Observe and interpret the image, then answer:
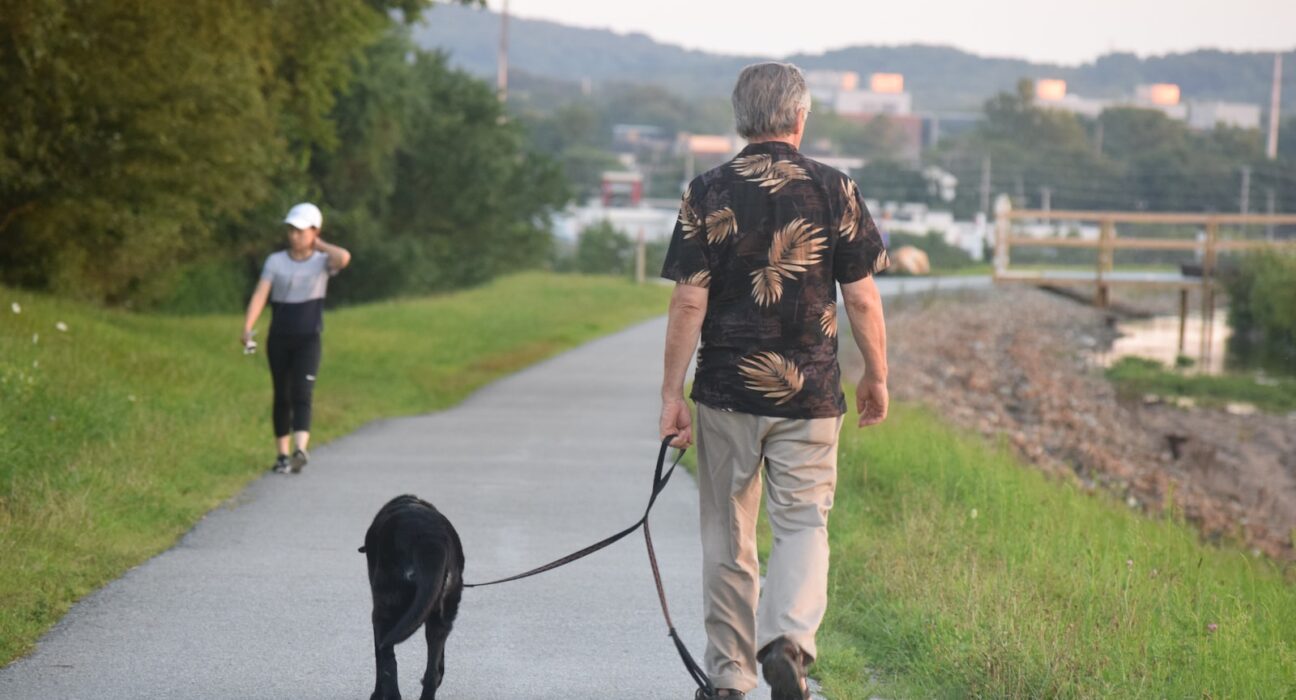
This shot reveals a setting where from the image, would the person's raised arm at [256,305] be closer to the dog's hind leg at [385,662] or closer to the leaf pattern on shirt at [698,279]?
the dog's hind leg at [385,662]

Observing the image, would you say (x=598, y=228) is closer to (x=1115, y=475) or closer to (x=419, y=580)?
(x=1115, y=475)

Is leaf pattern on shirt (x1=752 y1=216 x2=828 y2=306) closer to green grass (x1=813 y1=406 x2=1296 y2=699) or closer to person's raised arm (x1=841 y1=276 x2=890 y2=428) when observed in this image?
person's raised arm (x1=841 y1=276 x2=890 y2=428)

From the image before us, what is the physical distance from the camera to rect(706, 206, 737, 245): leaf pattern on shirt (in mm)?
5285

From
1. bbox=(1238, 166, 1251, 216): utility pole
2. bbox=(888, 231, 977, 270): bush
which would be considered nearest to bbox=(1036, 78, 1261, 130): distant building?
bbox=(1238, 166, 1251, 216): utility pole

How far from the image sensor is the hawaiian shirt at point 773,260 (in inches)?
208

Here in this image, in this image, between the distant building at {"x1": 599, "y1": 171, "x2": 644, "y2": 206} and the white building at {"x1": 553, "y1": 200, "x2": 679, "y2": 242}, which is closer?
the white building at {"x1": 553, "y1": 200, "x2": 679, "y2": 242}

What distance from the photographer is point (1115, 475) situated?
18.5m

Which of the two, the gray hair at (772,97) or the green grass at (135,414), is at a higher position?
the gray hair at (772,97)

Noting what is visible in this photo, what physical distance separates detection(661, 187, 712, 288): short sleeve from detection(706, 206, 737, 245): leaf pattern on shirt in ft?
0.12

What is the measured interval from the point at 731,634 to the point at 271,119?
60.9 feet

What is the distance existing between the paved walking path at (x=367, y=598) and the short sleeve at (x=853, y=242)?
69.2 inches

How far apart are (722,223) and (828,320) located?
0.48 metres

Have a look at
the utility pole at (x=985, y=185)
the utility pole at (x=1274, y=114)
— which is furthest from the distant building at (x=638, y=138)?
the utility pole at (x=1274, y=114)

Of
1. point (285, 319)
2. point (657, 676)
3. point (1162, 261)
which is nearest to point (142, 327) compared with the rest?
point (285, 319)
